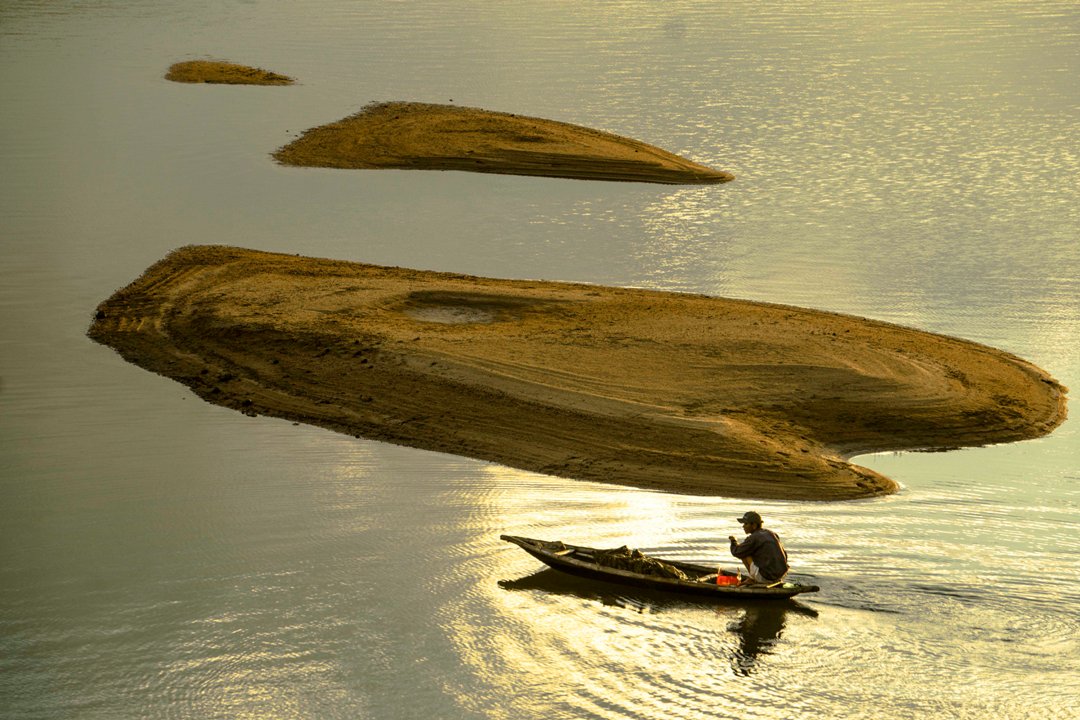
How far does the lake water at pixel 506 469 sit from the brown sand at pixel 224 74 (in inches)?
44.3

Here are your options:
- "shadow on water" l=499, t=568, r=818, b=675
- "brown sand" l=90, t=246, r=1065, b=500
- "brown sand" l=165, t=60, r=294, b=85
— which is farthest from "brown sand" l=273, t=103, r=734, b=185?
"shadow on water" l=499, t=568, r=818, b=675

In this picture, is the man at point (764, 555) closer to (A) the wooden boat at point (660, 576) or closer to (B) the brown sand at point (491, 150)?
(A) the wooden boat at point (660, 576)

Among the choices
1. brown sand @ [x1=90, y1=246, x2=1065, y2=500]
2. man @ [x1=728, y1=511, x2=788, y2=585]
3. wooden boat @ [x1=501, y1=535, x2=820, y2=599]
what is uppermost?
brown sand @ [x1=90, y1=246, x2=1065, y2=500]

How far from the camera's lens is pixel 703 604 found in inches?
763

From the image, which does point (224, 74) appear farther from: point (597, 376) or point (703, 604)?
point (703, 604)

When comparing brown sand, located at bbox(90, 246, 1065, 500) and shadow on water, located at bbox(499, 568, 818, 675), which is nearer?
shadow on water, located at bbox(499, 568, 818, 675)

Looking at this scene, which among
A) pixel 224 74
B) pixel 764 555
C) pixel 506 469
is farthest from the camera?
pixel 224 74

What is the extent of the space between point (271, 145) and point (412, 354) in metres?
22.1

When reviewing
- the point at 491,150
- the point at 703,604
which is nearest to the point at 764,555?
the point at 703,604

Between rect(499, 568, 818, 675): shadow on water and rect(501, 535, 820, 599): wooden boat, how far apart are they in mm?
133

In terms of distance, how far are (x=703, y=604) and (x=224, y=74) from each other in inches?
1814

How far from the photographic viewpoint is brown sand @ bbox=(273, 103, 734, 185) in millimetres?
43406

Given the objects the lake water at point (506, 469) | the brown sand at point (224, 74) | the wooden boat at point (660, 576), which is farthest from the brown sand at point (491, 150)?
the wooden boat at point (660, 576)

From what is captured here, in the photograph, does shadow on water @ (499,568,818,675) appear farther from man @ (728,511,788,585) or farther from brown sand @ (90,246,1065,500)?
brown sand @ (90,246,1065,500)
